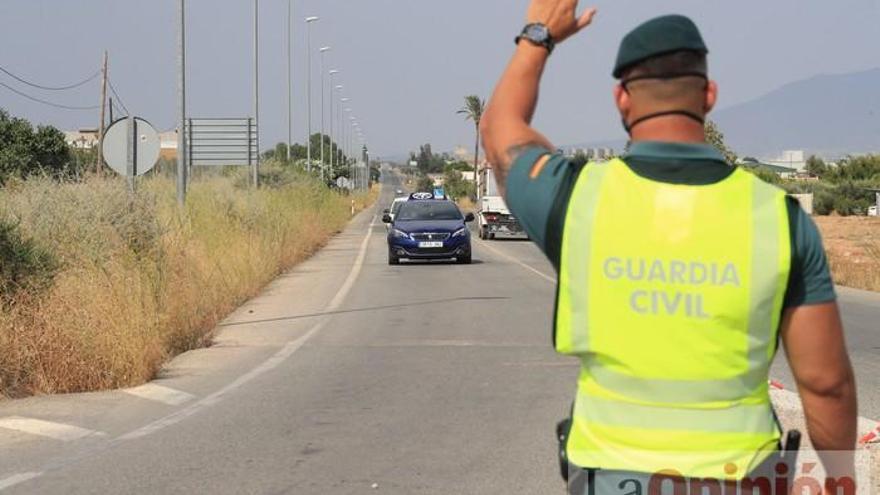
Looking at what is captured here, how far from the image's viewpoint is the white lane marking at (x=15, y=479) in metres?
7.20

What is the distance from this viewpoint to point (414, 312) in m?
18.1

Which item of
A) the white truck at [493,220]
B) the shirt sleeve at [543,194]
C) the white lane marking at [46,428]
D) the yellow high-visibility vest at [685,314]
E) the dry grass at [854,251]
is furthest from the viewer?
the white truck at [493,220]

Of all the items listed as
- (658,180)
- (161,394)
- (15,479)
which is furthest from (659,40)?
(161,394)

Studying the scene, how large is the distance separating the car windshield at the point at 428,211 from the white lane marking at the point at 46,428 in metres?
21.8

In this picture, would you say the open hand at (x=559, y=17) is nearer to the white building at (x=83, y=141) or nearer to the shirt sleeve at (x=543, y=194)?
the shirt sleeve at (x=543, y=194)

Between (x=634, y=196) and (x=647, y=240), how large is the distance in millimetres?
104

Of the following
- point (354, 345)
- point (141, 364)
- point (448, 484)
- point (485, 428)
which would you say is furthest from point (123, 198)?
point (448, 484)

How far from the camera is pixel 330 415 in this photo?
939cm

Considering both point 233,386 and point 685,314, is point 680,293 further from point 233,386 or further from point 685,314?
point 233,386

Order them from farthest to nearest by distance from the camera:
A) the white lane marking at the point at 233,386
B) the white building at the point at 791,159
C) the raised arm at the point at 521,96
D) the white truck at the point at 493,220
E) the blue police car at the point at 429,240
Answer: the white building at the point at 791,159 → the white truck at the point at 493,220 → the blue police car at the point at 429,240 → the white lane marking at the point at 233,386 → the raised arm at the point at 521,96

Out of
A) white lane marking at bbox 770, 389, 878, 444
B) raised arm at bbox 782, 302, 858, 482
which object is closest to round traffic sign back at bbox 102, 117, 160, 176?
white lane marking at bbox 770, 389, 878, 444

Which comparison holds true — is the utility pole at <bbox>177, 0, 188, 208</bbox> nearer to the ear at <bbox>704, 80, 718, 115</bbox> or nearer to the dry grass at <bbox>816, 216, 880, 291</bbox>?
the dry grass at <bbox>816, 216, 880, 291</bbox>

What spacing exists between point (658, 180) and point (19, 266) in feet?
37.0

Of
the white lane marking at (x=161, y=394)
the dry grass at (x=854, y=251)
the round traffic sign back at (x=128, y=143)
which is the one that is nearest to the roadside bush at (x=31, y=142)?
the dry grass at (x=854, y=251)
